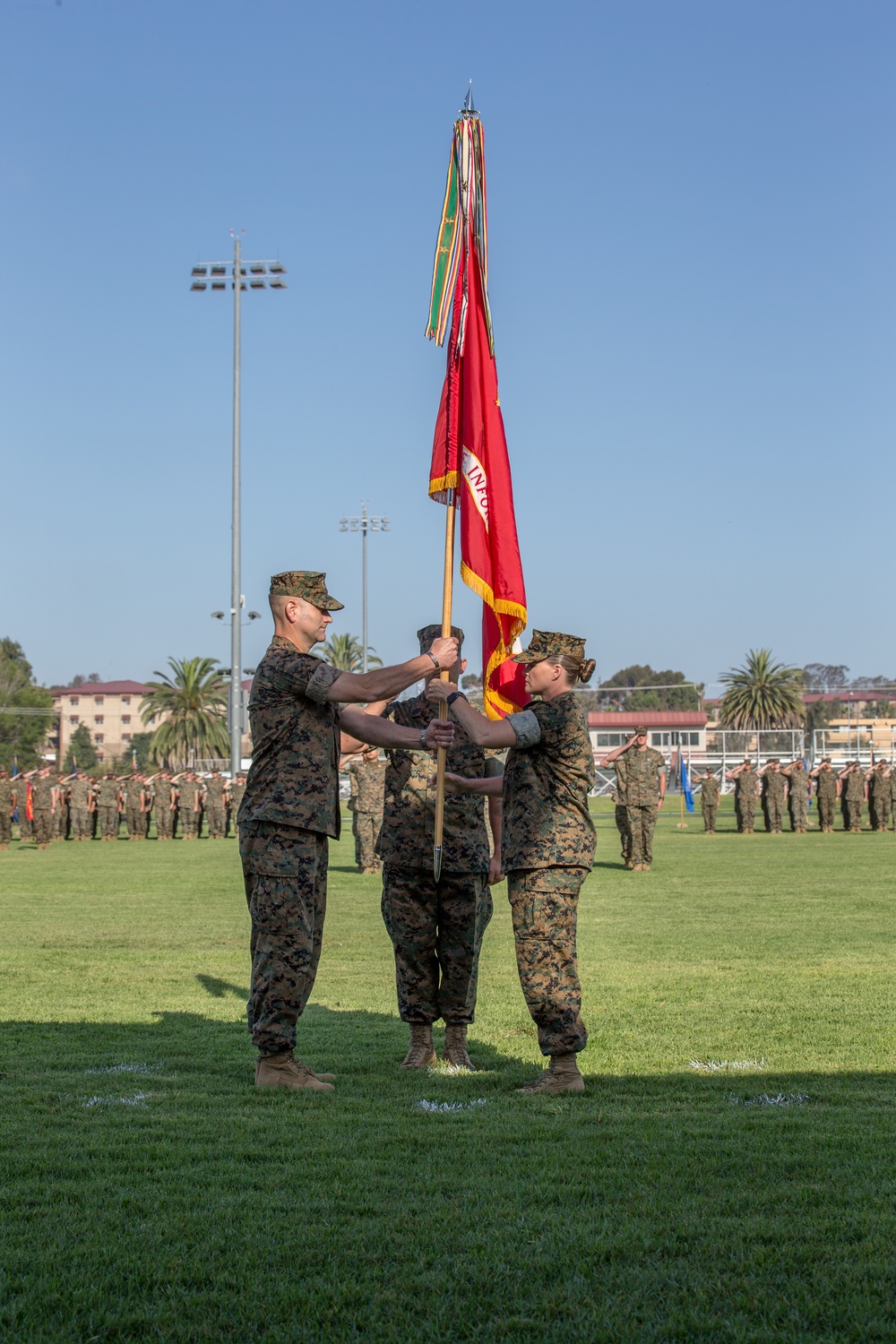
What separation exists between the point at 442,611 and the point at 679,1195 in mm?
3495

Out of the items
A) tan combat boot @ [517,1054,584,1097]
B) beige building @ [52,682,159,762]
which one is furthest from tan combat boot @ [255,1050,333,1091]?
beige building @ [52,682,159,762]

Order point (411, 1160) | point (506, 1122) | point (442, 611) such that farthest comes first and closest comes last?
point (442, 611), point (506, 1122), point (411, 1160)

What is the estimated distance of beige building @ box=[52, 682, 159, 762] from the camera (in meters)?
154

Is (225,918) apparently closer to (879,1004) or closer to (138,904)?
(138,904)

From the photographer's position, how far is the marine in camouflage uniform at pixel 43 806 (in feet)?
106

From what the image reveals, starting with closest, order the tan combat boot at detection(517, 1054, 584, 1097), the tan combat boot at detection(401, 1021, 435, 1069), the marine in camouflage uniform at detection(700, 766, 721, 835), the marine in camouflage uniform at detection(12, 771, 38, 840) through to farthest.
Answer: the tan combat boot at detection(517, 1054, 584, 1097), the tan combat boot at detection(401, 1021, 435, 1069), the marine in camouflage uniform at detection(12, 771, 38, 840), the marine in camouflage uniform at detection(700, 766, 721, 835)

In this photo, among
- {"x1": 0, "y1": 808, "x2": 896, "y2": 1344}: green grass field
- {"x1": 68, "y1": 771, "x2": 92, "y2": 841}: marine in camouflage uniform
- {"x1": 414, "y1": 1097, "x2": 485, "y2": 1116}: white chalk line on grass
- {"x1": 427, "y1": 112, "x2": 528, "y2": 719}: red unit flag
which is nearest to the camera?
{"x1": 0, "y1": 808, "x2": 896, "y2": 1344}: green grass field

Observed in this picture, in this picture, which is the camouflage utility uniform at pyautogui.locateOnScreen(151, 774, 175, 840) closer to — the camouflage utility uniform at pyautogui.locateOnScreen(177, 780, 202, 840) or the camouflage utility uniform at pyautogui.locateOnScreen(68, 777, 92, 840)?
the camouflage utility uniform at pyautogui.locateOnScreen(177, 780, 202, 840)

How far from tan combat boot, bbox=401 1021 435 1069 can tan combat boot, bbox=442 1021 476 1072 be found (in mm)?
80

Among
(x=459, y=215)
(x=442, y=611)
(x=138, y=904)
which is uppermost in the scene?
(x=459, y=215)

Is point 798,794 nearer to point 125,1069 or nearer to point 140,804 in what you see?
point 140,804

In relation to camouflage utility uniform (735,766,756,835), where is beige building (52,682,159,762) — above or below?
above

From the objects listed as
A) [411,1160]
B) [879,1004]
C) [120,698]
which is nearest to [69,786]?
[879,1004]

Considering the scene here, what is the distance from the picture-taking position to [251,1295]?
350cm
